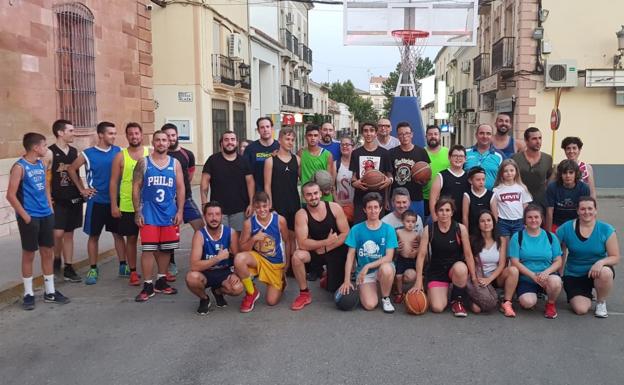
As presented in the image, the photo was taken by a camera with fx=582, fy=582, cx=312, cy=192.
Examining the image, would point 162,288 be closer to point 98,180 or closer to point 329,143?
point 98,180

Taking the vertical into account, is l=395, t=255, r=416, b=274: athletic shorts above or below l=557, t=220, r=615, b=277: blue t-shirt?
below

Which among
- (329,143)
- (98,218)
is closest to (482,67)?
(329,143)

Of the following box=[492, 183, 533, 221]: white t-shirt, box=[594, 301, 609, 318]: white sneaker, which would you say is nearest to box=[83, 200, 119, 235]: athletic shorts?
box=[492, 183, 533, 221]: white t-shirt

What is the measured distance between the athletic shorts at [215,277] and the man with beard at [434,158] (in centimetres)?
255

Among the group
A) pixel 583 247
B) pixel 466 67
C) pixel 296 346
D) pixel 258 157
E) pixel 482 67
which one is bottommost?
pixel 296 346

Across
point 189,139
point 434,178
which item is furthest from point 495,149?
point 189,139

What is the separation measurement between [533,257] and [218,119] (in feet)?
58.6

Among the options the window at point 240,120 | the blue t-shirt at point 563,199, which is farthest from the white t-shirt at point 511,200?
the window at point 240,120

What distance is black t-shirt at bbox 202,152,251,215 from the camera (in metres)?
6.54

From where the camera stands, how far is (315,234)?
234 inches

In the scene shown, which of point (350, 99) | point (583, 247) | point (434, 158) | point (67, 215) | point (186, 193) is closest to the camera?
point (583, 247)

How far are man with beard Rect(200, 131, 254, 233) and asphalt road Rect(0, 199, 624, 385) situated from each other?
103 centimetres

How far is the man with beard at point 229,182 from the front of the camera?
6.54m

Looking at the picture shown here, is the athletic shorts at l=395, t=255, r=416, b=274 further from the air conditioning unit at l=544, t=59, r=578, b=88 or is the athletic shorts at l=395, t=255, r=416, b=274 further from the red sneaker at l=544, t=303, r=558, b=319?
the air conditioning unit at l=544, t=59, r=578, b=88
